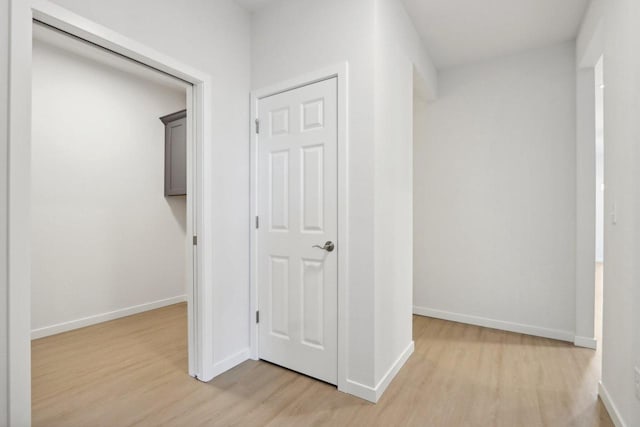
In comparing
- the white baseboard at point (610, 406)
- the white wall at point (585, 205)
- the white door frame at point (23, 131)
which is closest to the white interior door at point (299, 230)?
the white door frame at point (23, 131)

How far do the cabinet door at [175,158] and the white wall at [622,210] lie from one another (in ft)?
12.3

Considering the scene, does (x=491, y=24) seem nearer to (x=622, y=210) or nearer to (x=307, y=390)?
(x=622, y=210)

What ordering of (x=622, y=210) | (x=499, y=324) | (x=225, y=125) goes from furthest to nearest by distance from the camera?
(x=499, y=324)
(x=225, y=125)
(x=622, y=210)

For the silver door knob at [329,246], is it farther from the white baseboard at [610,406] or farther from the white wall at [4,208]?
the white baseboard at [610,406]

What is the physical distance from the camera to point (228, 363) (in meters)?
2.34

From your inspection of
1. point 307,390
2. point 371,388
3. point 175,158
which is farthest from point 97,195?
point 371,388

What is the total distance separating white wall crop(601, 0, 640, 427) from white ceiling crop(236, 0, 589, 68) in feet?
2.25

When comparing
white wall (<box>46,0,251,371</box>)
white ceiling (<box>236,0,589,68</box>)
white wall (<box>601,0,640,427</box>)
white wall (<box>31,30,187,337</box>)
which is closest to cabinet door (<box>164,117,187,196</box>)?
white wall (<box>31,30,187,337</box>)

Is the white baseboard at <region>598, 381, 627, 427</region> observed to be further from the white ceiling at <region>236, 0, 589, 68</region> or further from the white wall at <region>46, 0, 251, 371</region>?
the white ceiling at <region>236, 0, 589, 68</region>

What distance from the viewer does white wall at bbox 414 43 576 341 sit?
295 cm

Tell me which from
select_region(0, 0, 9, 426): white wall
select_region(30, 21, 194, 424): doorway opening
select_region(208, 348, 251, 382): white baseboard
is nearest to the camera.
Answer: select_region(0, 0, 9, 426): white wall

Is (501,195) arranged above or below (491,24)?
below

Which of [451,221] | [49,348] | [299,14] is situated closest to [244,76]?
[299,14]

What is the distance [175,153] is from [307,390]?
3.09 m
